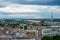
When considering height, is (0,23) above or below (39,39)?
above

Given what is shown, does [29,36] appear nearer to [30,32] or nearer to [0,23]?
[30,32]

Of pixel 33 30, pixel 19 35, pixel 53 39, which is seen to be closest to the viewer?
pixel 53 39

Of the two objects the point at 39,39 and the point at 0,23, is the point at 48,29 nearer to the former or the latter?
the point at 39,39

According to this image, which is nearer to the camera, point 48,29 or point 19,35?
point 19,35

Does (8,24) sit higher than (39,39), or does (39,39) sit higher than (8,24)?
(8,24)

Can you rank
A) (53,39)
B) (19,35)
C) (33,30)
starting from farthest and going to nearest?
(33,30)
(19,35)
(53,39)

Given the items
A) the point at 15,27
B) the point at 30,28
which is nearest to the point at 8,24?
the point at 15,27

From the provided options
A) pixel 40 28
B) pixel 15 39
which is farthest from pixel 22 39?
pixel 40 28

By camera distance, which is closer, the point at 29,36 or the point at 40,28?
the point at 29,36
